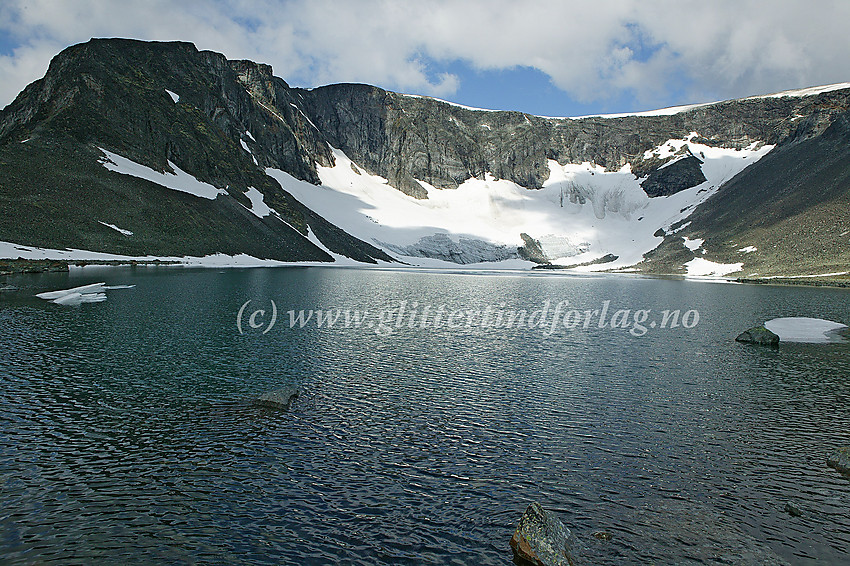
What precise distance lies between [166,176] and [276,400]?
116219 mm

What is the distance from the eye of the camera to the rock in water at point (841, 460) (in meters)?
14.0

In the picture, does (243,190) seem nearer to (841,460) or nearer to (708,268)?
(708,268)

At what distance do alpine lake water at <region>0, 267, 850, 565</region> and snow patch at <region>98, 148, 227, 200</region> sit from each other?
90452 mm

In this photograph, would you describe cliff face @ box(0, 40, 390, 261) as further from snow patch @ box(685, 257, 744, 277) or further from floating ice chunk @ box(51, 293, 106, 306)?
snow patch @ box(685, 257, 744, 277)

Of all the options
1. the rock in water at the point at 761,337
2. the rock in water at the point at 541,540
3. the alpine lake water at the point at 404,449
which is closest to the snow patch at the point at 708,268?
the rock in water at the point at 761,337

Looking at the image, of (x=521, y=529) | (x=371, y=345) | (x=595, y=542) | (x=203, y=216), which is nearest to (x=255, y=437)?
(x=521, y=529)

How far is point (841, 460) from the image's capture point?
563 inches

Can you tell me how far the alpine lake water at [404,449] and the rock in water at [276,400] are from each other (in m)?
0.37

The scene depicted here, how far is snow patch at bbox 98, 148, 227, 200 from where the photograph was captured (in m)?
108

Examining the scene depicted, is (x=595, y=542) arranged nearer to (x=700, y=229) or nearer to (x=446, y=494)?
(x=446, y=494)

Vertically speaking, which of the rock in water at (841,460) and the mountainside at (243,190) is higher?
the mountainside at (243,190)

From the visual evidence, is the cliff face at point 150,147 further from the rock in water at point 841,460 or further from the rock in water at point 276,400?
the rock in water at point 841,460

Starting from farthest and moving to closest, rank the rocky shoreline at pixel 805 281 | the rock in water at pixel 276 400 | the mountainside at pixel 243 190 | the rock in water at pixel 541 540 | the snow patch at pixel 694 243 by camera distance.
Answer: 1. the snow patch at pixel 694 243
2. the mountainside at pixel 243 190
3. the rocky shoreline at pixel 805 281
4. the rock in water at pixel 276 400
5. the rock in water at pixel 541 540

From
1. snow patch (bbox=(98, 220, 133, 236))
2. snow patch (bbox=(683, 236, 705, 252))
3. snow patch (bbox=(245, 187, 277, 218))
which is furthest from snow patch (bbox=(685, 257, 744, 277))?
snow patch (bbox=(98, 220, 133, 236))
